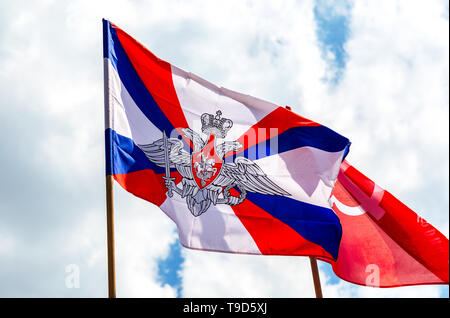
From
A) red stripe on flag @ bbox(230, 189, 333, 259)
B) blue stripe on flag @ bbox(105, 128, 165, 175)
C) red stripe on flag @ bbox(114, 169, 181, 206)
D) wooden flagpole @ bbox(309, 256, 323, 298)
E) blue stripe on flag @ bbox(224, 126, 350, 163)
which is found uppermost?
blue stripe on flag @ bbox(224, 126, 350, 163)

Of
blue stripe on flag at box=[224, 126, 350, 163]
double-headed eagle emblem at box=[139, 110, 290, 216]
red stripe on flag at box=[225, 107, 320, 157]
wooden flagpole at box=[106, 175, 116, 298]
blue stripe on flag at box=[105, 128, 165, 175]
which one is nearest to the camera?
wooden flagpole at box=[106, 175, 116, 298]

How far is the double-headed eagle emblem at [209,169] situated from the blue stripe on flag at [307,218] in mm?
235

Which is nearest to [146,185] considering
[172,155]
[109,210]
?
[172,155]

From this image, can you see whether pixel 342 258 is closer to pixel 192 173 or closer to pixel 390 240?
pixel 390 240

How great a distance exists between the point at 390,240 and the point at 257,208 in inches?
179

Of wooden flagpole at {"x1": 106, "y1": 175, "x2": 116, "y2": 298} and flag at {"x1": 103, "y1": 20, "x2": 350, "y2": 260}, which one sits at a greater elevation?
flag at {"x1": 103, "y1": 20, "x2": 350, "y2": 260}

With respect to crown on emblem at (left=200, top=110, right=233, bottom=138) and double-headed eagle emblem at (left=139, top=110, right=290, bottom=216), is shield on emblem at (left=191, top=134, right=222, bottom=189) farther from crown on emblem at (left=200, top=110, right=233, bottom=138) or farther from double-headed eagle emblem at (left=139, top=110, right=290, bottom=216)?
crown on emblem at (left=200, top=110, right=233, bottom=138)

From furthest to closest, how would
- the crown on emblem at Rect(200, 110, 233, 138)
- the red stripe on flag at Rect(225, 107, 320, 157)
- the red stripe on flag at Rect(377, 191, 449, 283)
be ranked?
the red stripe on flag at Rect(377, 191, 449, 283) → the red stripe on flag at Rect(225, 107, 320, 157) → the crown on emblem at Rect(200, 110, 233, 138)

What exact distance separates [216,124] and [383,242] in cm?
585

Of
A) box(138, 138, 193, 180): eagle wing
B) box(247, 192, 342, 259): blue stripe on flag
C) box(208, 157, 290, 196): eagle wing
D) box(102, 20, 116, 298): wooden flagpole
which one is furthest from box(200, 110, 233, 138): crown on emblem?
box(102, 20, 116, 298): wooden flagpole

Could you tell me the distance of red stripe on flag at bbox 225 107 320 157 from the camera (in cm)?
1576

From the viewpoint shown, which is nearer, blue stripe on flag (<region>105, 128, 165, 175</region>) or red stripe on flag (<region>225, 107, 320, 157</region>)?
blue stripe on flag (<region>105, 128, 165, 175</region>)

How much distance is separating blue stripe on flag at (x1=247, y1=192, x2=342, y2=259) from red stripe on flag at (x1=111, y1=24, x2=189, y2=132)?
2634 millimetres
